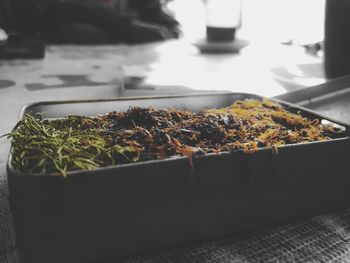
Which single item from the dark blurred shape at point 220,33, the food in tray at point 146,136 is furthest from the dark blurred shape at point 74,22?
the food in tray at point 146,136

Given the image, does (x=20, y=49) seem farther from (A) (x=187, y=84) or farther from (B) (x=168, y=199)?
(B) (x=168, y=199)

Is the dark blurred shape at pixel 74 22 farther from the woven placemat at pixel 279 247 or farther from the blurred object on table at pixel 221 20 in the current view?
the woven placemat at pixel 279 247

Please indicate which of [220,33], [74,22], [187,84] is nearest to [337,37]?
[187,84]

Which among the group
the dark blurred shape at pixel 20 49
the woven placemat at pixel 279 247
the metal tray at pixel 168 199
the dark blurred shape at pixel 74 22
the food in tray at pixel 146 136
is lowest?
the woven placemat at pixel 279 247

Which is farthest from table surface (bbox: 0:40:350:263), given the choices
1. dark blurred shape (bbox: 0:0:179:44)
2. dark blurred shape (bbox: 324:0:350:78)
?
dark blurred shape (bbox: 0:0:179:44)

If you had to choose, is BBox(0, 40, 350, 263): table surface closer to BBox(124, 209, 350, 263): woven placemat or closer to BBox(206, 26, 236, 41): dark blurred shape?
BBox(124, 209, 350, 263): woven placemat

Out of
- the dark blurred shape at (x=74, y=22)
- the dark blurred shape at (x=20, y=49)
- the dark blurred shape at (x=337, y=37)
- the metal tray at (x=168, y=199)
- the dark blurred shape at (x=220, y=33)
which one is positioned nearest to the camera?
the metal tray at (x=168, y=199)

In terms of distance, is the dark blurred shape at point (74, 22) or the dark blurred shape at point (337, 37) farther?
the dark blurred shape at point (74, 22)
